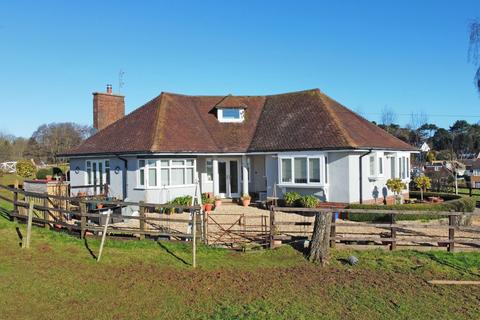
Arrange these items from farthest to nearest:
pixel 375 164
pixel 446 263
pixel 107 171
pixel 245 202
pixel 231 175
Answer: pixel 231 175
pixel 107 171
pixel 245 202
pixel 375 164
pixel 446 263

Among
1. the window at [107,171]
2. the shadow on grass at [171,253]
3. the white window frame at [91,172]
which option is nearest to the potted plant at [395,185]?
the shadow on grass at [171,253]

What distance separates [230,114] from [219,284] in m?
19.4

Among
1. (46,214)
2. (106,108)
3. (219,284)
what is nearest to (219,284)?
(219,284)

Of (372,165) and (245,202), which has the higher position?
(372,165)

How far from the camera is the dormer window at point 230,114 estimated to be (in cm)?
2848

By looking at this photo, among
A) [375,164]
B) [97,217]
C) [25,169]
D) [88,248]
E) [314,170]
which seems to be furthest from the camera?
[25,169]

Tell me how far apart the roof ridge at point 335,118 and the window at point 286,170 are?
128 inches

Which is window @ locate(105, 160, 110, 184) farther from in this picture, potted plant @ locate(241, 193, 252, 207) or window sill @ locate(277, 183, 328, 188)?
window sill @ locate(277, 183, 328, 188)

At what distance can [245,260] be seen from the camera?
1241cm

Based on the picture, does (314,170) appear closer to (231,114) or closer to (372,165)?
(372,165)

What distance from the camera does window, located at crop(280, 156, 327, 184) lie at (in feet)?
73.1

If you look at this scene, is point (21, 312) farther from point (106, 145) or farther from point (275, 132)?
point (275, 132)

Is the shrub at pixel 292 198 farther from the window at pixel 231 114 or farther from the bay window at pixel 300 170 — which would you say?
the window at pixel 231 114

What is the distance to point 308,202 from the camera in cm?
2156
